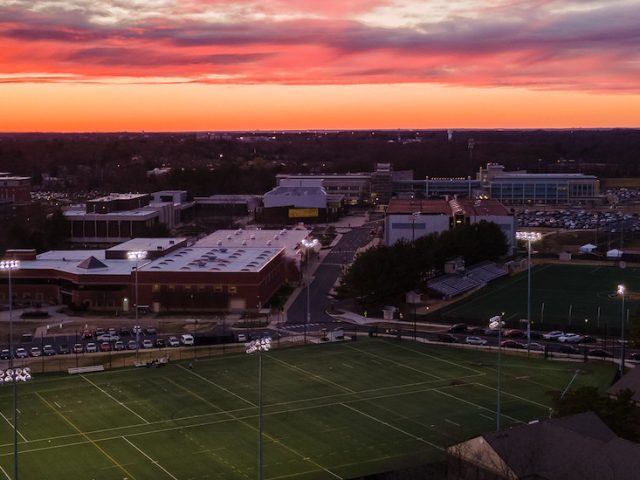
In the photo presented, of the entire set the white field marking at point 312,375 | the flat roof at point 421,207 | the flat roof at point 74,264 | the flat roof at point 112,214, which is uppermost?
the flat roof at point 421,207

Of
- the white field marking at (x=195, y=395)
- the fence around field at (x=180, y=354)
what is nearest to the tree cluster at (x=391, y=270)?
the fence around field at (x=180, y=354)

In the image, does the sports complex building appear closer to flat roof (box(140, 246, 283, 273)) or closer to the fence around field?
flat roof (box(140, 246, 283, 273))

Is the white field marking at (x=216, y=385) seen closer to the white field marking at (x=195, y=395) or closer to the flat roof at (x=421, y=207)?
the white field marking at (x=195, y=395)

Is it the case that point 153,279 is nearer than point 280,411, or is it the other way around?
point 280,411

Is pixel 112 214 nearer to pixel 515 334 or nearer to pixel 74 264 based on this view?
pixel 74 264

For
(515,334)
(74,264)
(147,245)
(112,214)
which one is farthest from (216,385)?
(112,214)

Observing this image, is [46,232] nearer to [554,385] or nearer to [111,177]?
[554,385]

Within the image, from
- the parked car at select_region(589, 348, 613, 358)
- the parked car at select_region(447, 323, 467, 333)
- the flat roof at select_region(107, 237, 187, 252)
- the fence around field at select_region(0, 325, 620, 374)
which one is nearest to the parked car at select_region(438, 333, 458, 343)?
the fence around field at select_region(0, 325, 620, 374)
